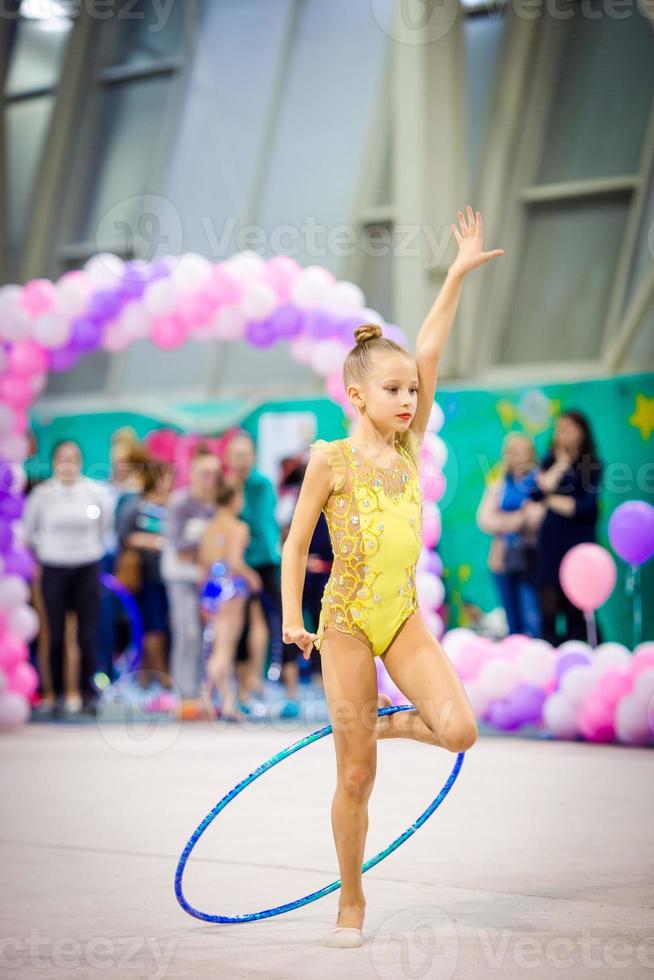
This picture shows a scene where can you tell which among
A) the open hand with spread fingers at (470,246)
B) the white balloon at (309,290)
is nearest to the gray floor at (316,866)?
the open hand with spread fingers at (470,246)

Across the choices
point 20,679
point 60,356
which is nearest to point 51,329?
point 60,356

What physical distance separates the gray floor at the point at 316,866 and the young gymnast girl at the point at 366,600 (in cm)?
28

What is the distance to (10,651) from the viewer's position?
24.2 ft

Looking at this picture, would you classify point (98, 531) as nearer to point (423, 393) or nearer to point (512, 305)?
point (512, 305)

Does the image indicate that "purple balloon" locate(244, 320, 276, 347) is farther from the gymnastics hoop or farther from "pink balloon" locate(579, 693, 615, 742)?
the gymnastics hoop

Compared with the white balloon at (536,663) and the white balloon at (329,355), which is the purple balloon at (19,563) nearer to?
the white balloon at (329,355)

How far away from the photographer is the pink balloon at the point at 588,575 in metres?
6.79

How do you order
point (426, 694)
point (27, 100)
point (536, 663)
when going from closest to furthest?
point (426, 694) → point (536, 663) → point (27, 100)

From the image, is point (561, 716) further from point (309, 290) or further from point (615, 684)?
A: point (309, 290)

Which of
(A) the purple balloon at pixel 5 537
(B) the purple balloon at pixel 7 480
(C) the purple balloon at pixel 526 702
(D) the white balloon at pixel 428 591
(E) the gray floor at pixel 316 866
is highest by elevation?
(B) the purple balloon at pixel 7 480

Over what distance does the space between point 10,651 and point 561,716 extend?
313 cm

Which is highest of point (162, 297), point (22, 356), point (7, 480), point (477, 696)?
point (162, 297)

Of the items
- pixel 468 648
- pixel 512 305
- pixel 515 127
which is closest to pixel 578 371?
pixel 512 305

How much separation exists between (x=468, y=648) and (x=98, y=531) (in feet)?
7.60
